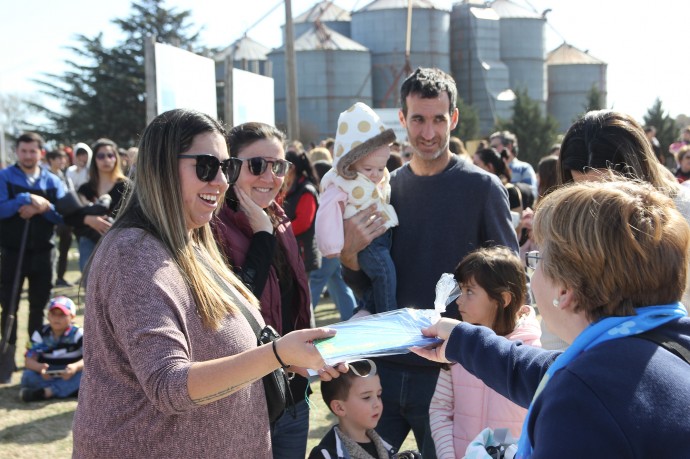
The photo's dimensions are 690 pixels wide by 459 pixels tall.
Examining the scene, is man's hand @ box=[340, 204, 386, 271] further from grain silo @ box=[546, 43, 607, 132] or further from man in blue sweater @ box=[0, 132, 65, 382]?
grain silo @ box=[546, 43, 607, 132]

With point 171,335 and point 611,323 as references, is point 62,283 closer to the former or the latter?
point 171,335

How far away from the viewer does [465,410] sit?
342cm

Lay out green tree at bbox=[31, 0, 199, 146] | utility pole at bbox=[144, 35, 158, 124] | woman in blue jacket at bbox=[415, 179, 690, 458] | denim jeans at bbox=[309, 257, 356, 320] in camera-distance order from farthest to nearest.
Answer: green tree at bbox=[31, 0, 199, 146] → denim jeans at bbox=[309, 257, 356, 320] → utility pole at bbox=[144, 35, 158, 124] → woman in blue jacket at bbox=[415, 179, 690, 458]

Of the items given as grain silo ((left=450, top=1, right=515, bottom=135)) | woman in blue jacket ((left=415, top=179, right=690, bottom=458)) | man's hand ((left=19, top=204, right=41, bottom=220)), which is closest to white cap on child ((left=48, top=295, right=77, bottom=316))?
man's hand ((left=19, top=204, right=41, bottom=220))

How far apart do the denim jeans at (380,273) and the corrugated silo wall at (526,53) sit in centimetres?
4508

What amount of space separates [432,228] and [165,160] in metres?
1.59

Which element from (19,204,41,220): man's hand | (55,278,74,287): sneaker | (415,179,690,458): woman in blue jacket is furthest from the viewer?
(55,278,74,287): sneaker

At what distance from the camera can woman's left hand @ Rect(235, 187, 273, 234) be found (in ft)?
10.7

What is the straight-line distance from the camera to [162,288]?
2.15 meters

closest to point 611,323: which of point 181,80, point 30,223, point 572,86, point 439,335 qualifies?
point 439,335

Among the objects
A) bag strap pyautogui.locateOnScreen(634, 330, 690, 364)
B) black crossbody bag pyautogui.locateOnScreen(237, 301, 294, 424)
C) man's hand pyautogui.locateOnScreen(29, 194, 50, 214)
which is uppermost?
man's hand pyautogui.locateOnScreen(29, 194, 50, 214)

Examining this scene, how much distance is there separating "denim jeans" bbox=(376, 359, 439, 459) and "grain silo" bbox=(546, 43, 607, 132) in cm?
4652

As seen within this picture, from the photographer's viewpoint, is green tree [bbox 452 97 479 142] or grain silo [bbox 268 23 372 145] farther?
grain silo [bbox 268 23 372 145]

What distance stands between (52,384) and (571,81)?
1845 inches
